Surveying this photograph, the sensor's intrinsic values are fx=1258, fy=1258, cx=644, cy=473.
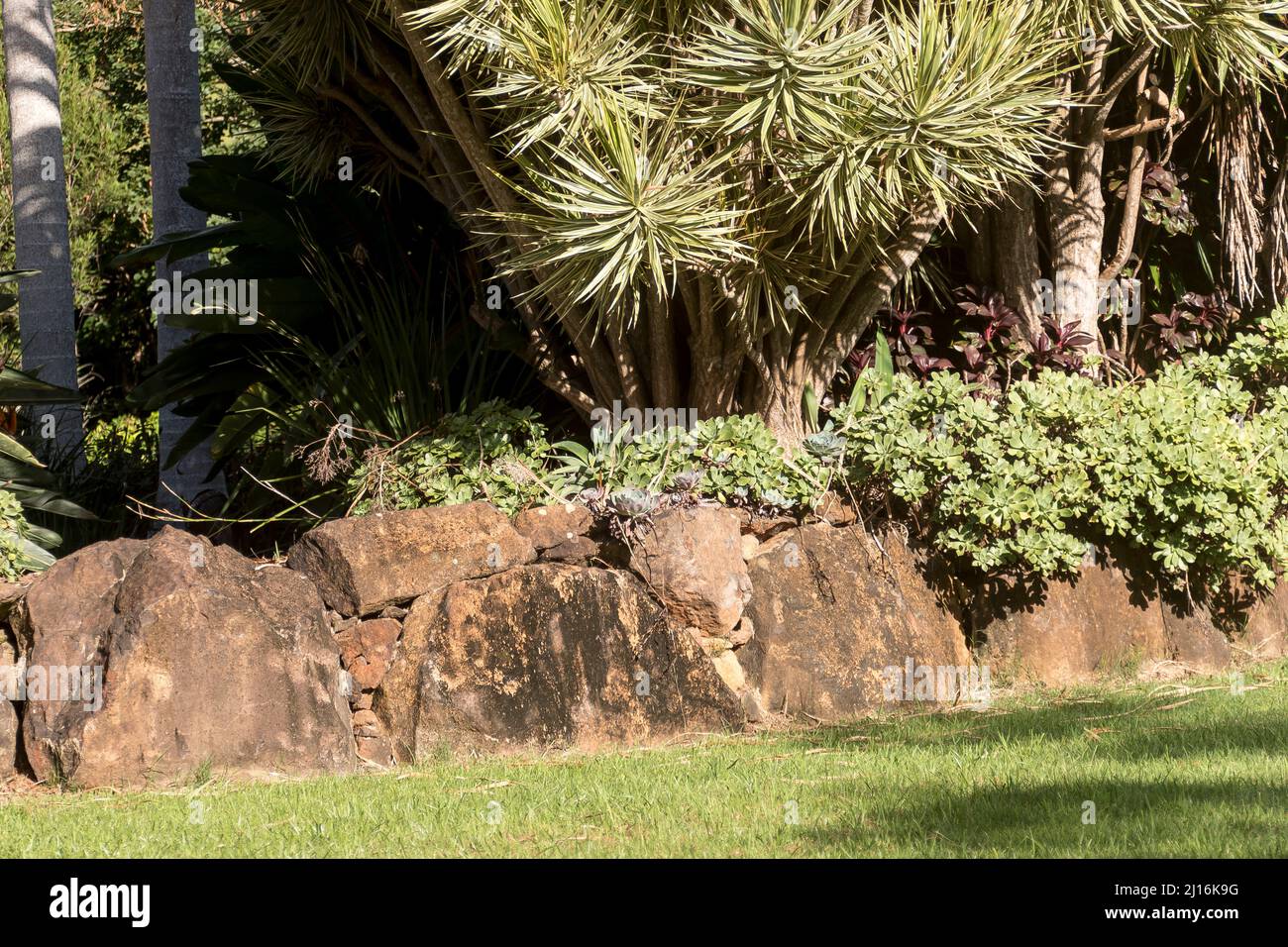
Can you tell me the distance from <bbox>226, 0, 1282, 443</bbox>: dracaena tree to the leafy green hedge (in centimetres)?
55

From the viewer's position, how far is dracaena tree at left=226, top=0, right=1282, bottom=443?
15.9ft

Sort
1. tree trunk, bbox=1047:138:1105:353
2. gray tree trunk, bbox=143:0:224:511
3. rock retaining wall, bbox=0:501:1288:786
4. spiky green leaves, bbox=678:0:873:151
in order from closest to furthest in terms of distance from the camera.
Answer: rock retaining wall, bbox=0:501:1288:786 → spiky green leaves, bbox=678:0:873:151 → tree trunk, bbox=1047:138:1105:353 → gray tree trunk, bbox=143:0:224:511

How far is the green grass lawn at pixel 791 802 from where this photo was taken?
339 cm

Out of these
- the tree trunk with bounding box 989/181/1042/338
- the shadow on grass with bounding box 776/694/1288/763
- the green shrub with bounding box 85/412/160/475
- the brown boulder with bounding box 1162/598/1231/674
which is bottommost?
the shadow on grass with bounding box 776/694/1288/763

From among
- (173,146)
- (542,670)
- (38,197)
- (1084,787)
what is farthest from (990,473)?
(38,197)

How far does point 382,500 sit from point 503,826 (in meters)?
2.39

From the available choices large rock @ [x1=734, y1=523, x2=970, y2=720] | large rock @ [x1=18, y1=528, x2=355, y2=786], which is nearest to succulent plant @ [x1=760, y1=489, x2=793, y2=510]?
large rock @ [x1=734, y1=523, x2=970, y2=720]

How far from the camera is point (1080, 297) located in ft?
23.2

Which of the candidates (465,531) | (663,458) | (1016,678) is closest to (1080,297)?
(1016,678)

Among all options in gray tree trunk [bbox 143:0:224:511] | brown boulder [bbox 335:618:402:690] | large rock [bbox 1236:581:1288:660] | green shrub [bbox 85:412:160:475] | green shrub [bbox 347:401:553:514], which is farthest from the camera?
green shrub [bbox 85:412:160:475]

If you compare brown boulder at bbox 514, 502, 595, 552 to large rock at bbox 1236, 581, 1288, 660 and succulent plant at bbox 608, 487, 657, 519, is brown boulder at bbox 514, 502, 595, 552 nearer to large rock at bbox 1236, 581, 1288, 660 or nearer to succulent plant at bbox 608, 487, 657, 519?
succulent plant at bbox 608, 487, 657, 519

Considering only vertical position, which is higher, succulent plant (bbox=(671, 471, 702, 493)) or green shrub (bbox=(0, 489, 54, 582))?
succulent plant (bbox=(671, 471, 702, 493))

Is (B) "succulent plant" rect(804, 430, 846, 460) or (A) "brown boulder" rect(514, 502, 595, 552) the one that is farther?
(B) "succulent plant" rect(804, 430, 846, 460)

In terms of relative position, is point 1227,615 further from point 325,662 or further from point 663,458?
point 325,662
